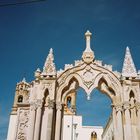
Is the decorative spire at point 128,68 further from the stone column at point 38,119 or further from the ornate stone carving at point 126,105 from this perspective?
the stone column at point 38,119

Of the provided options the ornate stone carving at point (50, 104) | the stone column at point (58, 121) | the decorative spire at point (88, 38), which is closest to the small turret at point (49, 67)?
the ornate stone carving at point (50, 104)

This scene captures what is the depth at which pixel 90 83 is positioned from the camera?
15.9m

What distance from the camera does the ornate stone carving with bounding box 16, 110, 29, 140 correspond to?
1491 centimetres

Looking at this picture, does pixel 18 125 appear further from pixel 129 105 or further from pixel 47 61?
pixel 129 105

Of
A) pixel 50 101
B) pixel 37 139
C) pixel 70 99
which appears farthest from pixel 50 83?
pixel 70 99

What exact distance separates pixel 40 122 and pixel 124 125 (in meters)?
4.50

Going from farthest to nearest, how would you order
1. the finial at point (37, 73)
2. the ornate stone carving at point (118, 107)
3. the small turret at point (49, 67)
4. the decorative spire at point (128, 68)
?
1. the finial at point (37, 73)
2. the small turret at point (49, 67)
3. the decorative spire at point (128, 68)
4. the ornate stone carving at point (118, 107)

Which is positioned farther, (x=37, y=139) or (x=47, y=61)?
(x=47, y=61)

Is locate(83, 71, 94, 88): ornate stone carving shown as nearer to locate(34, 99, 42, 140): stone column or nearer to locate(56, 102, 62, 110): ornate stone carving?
locate(56, 102, 62, 110): ornate stone carving

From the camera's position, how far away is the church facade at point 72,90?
1453 centimetres

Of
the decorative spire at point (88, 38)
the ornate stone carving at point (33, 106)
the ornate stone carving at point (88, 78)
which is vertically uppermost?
the decorative spire at point (88, 38)

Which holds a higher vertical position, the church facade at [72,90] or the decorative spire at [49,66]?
the decorative spire at [49,66]

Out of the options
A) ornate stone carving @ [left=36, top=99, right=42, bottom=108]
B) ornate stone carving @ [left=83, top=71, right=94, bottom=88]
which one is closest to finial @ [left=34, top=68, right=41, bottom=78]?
ornate stone carving @ [left=36, top=99, right=42, bottom=108]

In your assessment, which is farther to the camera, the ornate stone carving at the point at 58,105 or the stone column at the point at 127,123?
the ornate stone carving at the point at 58,105
